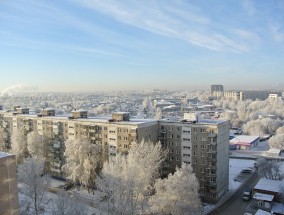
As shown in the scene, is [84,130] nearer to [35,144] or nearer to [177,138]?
[35,144]

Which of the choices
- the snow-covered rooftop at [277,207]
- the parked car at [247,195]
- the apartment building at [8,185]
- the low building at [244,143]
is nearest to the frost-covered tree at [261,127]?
the low building at [244,143]

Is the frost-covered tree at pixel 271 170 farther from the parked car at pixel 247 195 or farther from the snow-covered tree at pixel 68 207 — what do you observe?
the snow-covered tree at pixel 68 207

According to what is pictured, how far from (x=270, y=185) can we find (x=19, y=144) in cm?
3671

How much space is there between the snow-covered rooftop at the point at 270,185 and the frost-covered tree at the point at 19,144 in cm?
3431

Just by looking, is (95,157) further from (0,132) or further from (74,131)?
(0,132)

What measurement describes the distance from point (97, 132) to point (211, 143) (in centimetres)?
1536

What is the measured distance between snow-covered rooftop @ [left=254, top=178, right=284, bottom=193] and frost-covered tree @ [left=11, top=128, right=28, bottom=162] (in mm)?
34313

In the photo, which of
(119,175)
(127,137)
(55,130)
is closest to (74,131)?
(55,130)

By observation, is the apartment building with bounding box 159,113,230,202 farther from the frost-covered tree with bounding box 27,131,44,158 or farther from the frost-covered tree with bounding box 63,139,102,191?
the frost-covered tree with bounding box 27,131,44,158

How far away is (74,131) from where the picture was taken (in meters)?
42.7

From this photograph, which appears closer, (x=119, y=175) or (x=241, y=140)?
(x=119, y=175)

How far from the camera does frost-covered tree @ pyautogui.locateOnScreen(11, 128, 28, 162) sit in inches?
1769

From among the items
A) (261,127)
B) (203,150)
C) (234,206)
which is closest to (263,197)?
(234,206)

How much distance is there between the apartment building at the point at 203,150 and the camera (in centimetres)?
3519
